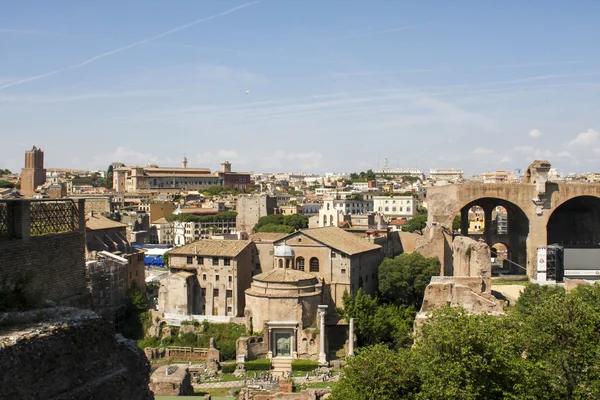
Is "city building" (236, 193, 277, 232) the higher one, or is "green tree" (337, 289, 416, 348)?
"city building" (236, 193, 277, 232)

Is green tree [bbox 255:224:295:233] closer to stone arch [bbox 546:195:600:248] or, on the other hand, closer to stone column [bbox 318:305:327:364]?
stone arch [bbox 546:195:600:248]

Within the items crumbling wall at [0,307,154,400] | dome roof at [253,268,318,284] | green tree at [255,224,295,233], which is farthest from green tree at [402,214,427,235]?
crumbling wall at [0,307,154,400]

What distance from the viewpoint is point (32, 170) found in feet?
245

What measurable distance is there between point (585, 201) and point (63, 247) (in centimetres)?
4854

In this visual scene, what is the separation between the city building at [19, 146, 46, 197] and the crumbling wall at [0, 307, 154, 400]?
211 ft

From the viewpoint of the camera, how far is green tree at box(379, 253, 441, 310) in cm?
4112

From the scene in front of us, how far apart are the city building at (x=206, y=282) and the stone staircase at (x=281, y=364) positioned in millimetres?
6001

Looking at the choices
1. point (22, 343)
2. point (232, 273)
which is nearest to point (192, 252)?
point (232, 273)

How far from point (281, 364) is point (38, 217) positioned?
21.4m

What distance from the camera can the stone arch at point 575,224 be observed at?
54.3 meters

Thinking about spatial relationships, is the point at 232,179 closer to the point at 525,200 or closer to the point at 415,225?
the point at 415,225

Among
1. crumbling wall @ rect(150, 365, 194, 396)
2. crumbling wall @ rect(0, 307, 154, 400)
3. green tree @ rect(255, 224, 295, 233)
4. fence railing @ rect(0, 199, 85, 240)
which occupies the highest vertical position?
fence railing @ rect(0, 199, 85, 240)

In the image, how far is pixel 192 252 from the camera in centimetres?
4153

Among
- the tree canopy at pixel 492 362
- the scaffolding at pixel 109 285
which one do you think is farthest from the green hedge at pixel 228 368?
the tree canopy at pixel 492 362
